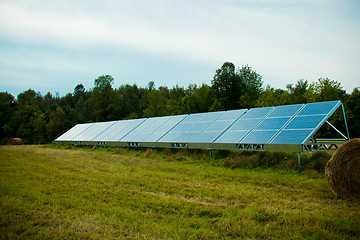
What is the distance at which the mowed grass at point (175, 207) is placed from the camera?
5.43 m

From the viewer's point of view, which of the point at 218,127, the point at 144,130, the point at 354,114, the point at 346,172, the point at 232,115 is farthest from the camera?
the point at 354,114

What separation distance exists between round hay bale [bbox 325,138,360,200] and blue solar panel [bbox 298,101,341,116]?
4.82 metres

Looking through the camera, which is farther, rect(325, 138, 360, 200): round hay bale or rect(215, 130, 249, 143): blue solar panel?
rect(215, 130, 249, 143): blue solar panel

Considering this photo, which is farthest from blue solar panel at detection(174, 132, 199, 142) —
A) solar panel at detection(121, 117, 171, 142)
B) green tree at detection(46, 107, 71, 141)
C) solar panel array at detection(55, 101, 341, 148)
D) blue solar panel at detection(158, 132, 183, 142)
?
green tree at detection(46, 107, 71, 141)

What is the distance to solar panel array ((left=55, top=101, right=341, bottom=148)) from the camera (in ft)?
40.6

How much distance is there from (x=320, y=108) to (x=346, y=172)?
6183mm

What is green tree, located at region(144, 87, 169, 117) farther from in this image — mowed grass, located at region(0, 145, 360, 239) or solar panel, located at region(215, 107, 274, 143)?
mowed grass, located at region(0, 145, 360, 239)

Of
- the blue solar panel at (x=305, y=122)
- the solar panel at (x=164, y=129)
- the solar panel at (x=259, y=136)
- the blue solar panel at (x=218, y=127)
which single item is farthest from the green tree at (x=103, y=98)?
the blue solar panel at (x=305, y=122)

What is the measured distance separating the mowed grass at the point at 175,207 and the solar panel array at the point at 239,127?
2347mm

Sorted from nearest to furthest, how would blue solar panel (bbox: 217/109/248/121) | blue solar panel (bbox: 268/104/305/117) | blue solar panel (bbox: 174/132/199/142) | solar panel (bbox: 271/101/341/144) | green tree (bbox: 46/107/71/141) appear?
solar panel (bbox: 271/101/341/144), blue solar panel (bbox: 268/104/305/117), blue solar panel (bbox: 174/132/199/142), blue solar panel (bbox: 217/109/248/121), green tree (bbox: 46/107/71/141)

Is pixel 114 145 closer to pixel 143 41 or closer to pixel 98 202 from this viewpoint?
pixel 143 41

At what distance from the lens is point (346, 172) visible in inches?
304

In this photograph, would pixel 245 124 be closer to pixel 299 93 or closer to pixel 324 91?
pixel 324 91

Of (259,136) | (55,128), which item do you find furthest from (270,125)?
(55,128)
